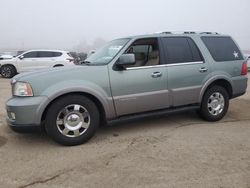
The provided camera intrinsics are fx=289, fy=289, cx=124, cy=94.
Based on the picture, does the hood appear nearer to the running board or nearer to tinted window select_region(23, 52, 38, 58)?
the running board

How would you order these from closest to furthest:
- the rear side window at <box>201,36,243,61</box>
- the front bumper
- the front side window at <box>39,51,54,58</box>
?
the front bumper → the rear side window at <box>201,36,243,61</box> → the front side window at <box>39,51,54,58</box>

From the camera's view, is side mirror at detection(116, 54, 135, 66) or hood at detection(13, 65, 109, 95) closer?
hood at detection(13, 65, 109, 95)

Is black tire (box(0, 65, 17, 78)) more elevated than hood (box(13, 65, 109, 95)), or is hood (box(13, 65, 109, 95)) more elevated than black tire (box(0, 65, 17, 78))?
hood (box(13, 65, 109, 95))

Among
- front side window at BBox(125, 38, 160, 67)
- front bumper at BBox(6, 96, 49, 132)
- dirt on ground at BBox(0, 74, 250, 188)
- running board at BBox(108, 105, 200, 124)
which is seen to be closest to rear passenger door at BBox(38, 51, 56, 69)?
dirt on ground at BBox(0, 74, 250, 188)

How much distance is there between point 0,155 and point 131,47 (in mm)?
2717

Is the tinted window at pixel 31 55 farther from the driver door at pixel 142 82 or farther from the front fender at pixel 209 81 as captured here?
the front fender at pixel 209 81

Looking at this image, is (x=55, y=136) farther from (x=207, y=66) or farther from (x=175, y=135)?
(x=207, y=66)

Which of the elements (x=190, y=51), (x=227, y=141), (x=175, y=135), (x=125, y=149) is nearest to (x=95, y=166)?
(x=125, y=149)

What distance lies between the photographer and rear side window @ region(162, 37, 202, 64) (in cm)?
530

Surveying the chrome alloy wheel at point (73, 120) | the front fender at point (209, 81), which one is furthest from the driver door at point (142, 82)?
the front fender at point (209, 81)

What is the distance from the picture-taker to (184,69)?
5320 millimetres

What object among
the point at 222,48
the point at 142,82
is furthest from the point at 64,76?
the point at 222,48

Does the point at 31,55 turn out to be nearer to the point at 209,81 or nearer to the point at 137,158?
the point at 209,81

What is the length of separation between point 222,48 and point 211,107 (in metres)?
1.25
